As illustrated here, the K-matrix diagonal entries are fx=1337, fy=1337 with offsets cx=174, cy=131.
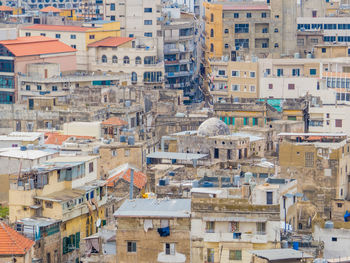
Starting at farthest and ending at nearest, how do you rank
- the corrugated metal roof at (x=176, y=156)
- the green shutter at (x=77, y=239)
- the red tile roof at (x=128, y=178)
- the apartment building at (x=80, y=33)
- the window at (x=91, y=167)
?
the apartment building at (x=80, y=33), the corrugated metal roof at (x=176, y=156), the red tile roof at (x=128, y=178), the window at (x=91, y=167), the green shutter at (x=77, y=239)

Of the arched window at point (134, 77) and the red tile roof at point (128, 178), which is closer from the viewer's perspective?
the red tile roof at point (128, 178)

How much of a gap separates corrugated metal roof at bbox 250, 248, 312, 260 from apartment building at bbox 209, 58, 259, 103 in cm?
4861

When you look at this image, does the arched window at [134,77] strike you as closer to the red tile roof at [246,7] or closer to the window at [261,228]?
the red tile roof at [246,7]

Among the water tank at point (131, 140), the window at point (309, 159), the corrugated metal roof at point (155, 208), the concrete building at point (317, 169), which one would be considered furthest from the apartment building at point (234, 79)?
the corrugated metal roof at point (155, 208)

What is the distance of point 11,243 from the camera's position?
178ft

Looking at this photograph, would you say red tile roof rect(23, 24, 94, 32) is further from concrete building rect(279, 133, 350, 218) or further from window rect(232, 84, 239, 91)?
concrete building rect(279, 133, 350, 218)

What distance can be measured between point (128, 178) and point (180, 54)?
54534mm

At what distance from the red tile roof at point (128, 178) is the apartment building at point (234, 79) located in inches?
1112

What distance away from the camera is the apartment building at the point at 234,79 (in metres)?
100

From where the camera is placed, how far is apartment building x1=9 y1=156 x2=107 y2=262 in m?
60.8

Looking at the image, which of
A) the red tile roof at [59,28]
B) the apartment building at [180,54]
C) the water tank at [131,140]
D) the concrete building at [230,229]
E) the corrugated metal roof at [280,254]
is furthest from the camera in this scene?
the apartment building at [180,54]

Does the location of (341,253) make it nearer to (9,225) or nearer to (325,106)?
(9,225)

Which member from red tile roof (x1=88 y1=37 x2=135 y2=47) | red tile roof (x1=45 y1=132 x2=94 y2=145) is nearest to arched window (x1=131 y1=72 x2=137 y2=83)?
red tile roof (x1=88 y1=37 x2=135 y2=47)

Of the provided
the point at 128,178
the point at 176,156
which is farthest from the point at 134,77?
the point at 128,178
